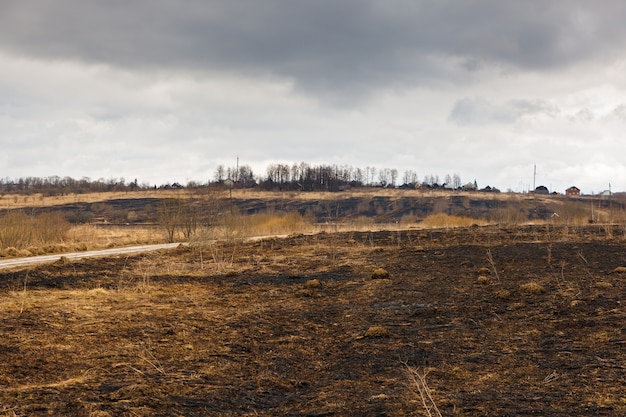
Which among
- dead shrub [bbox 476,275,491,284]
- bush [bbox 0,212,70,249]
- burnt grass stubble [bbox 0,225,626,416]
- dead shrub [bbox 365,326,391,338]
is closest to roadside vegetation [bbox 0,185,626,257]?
bush [bbox 0,212,70,249]

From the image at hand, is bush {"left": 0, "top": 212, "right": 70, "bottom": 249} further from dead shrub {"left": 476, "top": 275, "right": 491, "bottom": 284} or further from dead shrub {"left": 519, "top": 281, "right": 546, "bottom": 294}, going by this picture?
dead shrub {"left": 519, "top": 281, "right": 546, "bottom": 294}

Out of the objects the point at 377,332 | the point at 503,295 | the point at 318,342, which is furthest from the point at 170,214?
the point at 377,332

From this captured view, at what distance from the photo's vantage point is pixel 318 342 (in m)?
8.44

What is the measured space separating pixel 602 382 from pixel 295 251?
58.5ft

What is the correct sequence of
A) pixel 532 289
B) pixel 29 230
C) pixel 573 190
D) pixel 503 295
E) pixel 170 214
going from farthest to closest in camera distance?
pixel 573 190
pixel 170 214
pixel 29 230
pixel 532 289
pixel 503 295

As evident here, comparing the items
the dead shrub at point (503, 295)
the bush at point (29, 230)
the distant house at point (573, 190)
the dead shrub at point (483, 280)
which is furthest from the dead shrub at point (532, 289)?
the distant house at point (573, 190)

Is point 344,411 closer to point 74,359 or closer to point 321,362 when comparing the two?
point 321,362

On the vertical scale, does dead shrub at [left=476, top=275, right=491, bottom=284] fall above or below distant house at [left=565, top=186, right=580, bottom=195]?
below

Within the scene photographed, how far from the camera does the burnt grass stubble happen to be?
554 cm

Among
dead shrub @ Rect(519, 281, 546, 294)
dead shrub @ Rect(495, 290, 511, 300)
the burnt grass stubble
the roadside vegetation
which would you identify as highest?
the roadside vegetation

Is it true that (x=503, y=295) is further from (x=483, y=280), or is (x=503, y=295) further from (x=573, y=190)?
(x=573, y=190)

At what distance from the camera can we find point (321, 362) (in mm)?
7418

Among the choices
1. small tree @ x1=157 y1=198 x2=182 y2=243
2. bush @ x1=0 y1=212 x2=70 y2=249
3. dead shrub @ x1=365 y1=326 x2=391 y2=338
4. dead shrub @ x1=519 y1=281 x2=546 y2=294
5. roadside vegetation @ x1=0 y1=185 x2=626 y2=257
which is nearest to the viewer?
dead shrub @ x1=365 y1=326 x2=391 y2=338

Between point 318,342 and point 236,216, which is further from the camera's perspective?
point 236,216
